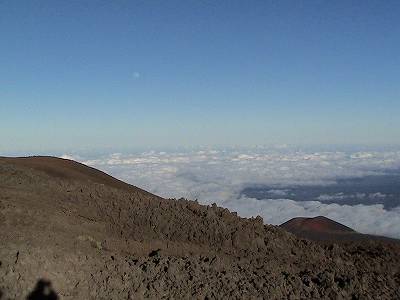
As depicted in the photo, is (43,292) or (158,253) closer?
(43,292)

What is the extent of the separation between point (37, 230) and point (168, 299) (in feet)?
13.4

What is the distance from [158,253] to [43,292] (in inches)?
131

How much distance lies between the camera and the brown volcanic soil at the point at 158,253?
27.1ft

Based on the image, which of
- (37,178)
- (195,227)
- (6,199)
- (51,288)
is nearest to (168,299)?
(51,288)

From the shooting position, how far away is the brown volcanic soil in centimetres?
827

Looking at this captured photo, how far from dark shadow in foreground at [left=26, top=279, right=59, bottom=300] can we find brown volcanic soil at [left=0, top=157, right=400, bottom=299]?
0.34 feet

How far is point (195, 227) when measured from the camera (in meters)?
13.8

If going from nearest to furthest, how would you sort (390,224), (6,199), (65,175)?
(6,199) → (65,175) → (390,224)

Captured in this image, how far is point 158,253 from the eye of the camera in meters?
10.6

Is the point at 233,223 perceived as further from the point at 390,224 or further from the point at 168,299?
the point at 390,224

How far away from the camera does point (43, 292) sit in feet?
25.5

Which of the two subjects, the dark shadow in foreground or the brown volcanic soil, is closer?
the dark shadow in foreground

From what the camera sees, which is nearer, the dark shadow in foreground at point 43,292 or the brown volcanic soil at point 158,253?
the dark shadow in foreground at point 43,292

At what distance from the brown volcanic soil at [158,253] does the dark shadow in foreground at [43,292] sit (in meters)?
0.10
